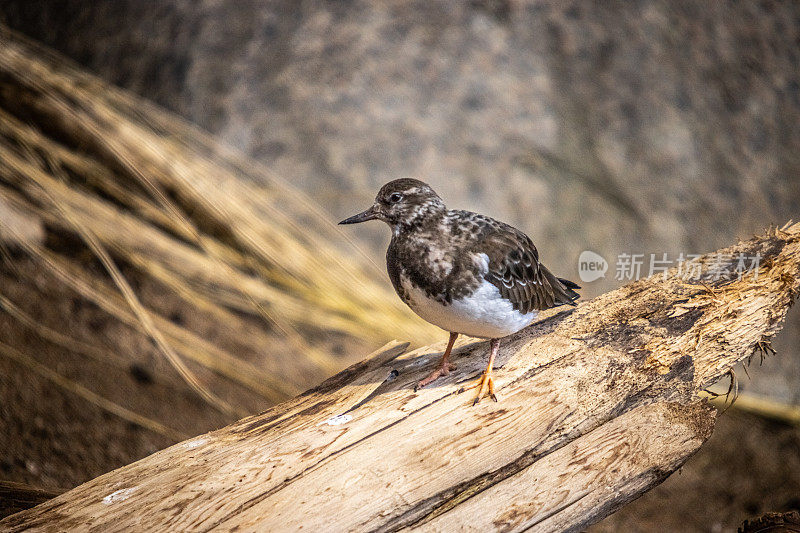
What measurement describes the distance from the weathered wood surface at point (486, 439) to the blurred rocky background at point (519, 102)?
2052 millimetres

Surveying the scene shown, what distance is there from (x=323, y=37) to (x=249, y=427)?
3303 millimetres

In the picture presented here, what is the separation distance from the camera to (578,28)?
17.0ft

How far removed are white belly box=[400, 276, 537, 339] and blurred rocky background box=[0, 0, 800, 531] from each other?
1.98 metres

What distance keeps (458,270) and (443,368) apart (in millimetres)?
478

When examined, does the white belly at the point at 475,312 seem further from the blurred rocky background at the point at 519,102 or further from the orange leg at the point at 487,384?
the blurred rocky background at the point at 519,102

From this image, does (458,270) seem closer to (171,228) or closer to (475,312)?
(475,312)

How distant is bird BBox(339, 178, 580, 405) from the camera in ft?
8.68

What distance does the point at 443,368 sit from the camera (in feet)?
9.40

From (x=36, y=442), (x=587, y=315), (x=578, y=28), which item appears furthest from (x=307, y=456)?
(x=578, y=28)

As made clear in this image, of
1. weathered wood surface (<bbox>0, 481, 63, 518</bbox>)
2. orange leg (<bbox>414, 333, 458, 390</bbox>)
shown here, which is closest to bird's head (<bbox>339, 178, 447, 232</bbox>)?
orange leg (<bbox>414, 333, 458, 390</bbox>)

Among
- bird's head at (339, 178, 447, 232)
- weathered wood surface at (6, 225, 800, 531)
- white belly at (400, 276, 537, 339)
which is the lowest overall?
weathered wood surface at (6, 225, 800, 531)

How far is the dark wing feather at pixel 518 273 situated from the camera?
2760 mm

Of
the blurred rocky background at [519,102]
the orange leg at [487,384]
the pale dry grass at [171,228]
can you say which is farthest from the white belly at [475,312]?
the blurred rocky background at [519,102]

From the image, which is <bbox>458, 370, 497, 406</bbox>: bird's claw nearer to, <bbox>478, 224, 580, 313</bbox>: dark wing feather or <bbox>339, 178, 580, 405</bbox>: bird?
<bbox>339, 178, 580, 405</bbox>: bird
